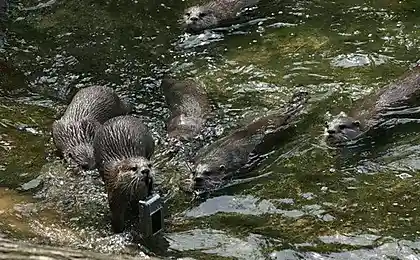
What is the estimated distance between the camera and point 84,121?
5473mm

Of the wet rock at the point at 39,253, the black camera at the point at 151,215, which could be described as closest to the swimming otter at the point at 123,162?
the black camera at the point at 151,215

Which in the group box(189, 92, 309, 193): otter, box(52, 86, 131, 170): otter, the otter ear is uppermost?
box(52, 86, 131, 170): otter

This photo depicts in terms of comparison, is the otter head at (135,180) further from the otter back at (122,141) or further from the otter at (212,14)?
the otter at (212,14)

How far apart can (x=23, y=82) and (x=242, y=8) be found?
89.1 inches

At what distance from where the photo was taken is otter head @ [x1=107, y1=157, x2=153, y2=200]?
14.4 feet

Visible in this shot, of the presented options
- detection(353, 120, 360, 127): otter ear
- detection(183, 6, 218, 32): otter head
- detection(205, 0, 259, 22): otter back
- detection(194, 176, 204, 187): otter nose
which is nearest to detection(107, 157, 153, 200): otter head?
detection(194, 176, 204, 187): otter nose

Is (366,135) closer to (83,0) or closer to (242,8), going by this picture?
(242,8)

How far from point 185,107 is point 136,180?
140 cm

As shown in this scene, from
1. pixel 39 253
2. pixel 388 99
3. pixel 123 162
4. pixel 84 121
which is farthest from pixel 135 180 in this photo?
pixel 388 99

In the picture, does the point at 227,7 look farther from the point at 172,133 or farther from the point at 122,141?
the point at 122,141

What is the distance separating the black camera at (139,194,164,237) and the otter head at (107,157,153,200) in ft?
0.25

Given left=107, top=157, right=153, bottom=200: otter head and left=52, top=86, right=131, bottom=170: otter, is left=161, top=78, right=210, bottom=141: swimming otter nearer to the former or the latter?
left=52, top=86, right=131, bottom=170: otter

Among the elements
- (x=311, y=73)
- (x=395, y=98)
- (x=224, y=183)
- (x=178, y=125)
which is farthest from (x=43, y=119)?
(x=395, y=98)

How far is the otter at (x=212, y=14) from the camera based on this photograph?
23.6 ft
